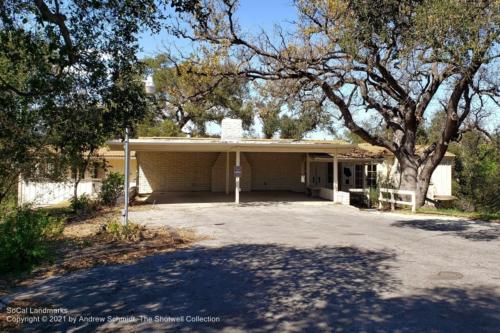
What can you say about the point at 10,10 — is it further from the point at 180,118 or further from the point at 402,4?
the point at 180,118

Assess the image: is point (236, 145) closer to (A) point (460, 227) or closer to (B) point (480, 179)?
(A) point (460, 227)

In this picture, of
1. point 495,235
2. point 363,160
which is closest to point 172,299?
point 495,235

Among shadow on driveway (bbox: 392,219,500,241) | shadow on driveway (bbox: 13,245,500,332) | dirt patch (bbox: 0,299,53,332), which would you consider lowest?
Answer: dirt patch (bbox: 0,299,53,332)

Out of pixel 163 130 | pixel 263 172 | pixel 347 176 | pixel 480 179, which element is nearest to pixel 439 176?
pixel 480 179

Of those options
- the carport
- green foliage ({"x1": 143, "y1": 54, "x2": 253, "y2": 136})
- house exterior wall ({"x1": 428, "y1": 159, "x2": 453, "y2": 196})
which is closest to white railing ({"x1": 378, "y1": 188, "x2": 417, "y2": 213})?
the carport

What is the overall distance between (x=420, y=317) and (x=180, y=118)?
119 ft

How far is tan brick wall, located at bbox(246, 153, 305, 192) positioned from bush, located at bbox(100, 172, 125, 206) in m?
9.20

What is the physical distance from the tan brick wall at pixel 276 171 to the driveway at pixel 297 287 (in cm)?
1580

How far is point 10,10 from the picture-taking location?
641 cm

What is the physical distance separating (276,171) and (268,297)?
21.7 meters

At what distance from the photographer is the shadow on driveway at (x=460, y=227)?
11.8 m

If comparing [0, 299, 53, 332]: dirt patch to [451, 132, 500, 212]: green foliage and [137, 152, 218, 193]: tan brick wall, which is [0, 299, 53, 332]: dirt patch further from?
[451, 132, 500, 212]: green foliage

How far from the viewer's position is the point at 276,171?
27.6 metres

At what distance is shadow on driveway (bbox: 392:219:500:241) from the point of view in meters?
11.8
